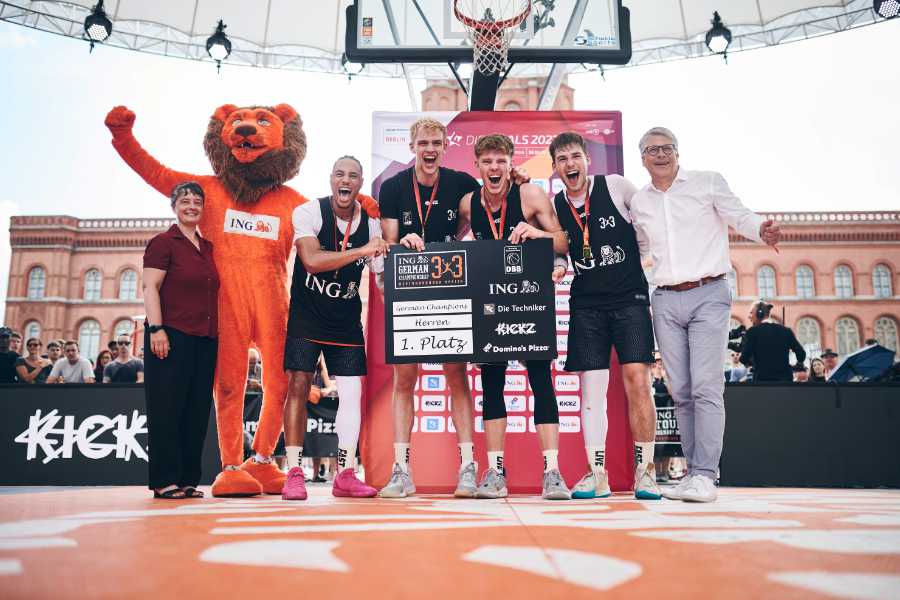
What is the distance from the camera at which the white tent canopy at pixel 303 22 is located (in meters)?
11.1

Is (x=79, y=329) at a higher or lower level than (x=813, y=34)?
lower

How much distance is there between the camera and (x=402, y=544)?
5.81 feet

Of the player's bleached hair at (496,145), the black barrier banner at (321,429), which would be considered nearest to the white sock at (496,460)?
the player's bleached hair at (496,145)

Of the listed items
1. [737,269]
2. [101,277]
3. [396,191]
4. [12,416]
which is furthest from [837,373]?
[101,277]

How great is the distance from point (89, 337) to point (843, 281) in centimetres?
3935

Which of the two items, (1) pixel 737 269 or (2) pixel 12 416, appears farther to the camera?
(1) pixel 737 269

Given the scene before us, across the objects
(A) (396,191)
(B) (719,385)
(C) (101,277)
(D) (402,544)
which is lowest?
(D) (402,544)

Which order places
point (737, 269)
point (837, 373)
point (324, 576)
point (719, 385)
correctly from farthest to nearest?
point (737, 269) → point (837, 373) → point (719, 385) → point (324, 576)

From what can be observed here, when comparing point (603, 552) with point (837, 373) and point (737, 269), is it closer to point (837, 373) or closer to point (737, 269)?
point (837, 373)

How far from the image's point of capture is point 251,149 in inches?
170

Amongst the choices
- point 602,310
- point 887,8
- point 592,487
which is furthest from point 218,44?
point 887,8

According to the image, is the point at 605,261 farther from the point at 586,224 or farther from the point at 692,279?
the point at 692,279

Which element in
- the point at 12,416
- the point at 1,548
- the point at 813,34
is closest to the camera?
the point at 1,548

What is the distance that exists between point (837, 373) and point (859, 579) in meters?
6.86
